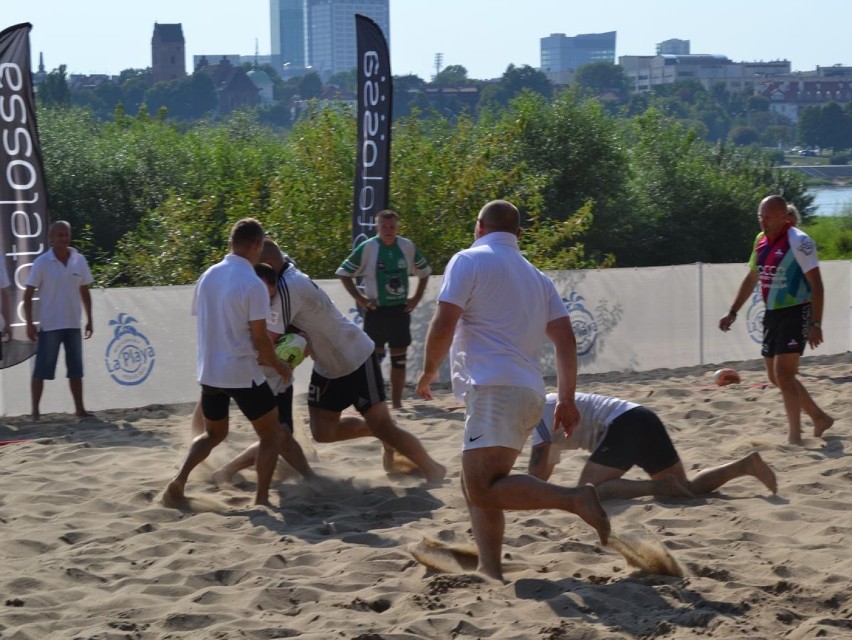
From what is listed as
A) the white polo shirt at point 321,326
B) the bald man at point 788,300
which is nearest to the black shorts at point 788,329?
the bald man at point 788,300

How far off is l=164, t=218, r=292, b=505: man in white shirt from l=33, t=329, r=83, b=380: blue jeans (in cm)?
415

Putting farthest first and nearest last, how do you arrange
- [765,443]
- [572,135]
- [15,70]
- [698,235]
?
[698,235] → [572,135] → [15,70] → [765,443]

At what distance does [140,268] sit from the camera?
1605 cm

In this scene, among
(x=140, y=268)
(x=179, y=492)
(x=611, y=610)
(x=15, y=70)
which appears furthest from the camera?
(x=140, y=268)

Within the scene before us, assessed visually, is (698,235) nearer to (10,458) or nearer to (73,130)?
(73,130)

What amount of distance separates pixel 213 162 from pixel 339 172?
13090mm

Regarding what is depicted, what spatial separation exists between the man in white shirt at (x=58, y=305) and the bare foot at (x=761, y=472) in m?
6.26

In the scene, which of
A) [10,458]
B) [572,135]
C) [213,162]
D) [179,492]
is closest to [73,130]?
[213,162]

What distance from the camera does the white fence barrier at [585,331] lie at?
11.6m

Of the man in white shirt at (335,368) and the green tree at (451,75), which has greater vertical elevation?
the green tree at (451,75)

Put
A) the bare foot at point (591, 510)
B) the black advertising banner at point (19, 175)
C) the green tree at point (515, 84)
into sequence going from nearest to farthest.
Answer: the bare foot at point (591, 510) → the black advertising banner at point (19, 175) → the green tree at point (515, 84)

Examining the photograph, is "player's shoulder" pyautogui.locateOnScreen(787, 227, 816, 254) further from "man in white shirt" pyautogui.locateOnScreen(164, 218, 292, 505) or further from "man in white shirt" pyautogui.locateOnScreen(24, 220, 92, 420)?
"man in white shirt" pyautogui.locateOnScreen(24, 220, 92, 420)

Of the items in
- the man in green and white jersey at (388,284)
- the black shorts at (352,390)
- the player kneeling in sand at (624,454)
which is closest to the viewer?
the player kneeling in sand at (624,454)

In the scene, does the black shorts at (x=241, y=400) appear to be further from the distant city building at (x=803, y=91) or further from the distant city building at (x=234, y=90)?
the distant city building at (x=234, y=90)
